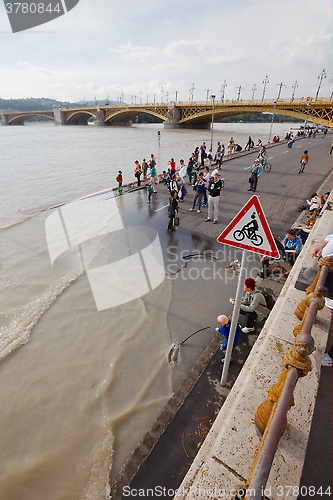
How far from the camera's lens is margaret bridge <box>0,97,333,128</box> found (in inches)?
1881

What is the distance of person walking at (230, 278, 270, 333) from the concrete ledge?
122 centimetres

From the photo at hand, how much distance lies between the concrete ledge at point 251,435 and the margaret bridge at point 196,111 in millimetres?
29814

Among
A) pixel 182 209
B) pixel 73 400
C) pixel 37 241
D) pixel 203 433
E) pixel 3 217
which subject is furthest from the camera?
pixel 3 217

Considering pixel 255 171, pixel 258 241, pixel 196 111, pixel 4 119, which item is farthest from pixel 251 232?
pixel 4 119

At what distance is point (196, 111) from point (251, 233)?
247ft

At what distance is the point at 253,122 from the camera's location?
149m

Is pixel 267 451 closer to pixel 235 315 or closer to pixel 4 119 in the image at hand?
A: pixel 235 315

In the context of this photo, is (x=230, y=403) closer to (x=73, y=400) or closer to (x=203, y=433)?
(x=203, y=433)

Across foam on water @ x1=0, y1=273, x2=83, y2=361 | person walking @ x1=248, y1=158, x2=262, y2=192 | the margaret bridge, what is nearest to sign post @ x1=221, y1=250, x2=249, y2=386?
foam on water @ x1=0, y1=273, x2=83, y2=361

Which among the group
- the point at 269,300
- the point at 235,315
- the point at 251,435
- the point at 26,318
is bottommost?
the point at 26,318

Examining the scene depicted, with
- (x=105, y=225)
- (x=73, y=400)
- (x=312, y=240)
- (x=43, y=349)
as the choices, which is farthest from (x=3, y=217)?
(x=312, y=240)

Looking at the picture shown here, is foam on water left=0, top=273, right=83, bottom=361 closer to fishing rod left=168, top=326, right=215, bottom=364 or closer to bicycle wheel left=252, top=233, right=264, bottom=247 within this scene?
fishing rod left=168, top=326, right=215, bottom=364

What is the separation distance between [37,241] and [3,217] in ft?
15.7

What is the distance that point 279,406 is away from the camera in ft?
5.57
